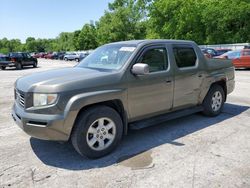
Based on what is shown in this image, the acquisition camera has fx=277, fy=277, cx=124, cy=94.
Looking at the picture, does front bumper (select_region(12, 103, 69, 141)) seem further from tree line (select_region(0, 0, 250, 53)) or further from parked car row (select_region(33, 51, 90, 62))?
tree line (select_region(0, 0, 250, 53))

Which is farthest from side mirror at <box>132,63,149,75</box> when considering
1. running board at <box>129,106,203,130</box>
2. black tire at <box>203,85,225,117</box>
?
black tire at <box>203,85,225,117</box>

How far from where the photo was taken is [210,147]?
181 inches

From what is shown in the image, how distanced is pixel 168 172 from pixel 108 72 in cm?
177

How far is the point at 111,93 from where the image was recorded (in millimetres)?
4199

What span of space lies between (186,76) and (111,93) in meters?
1.93

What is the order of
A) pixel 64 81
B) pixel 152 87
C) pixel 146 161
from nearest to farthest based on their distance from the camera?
1. pixel 64 81
2. pixel 146 161
3. pixel 152 87

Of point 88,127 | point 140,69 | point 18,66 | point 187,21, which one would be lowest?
point 18,66

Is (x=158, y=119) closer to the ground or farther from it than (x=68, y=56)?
closer to the ground

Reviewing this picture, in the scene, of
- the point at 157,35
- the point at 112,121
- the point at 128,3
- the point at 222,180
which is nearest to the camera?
the point at 222,180

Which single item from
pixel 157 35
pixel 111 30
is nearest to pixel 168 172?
pixel 157 35

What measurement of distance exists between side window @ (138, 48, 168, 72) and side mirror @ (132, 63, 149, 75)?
1.11ft

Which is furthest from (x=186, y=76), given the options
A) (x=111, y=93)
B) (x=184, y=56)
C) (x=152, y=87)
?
(x=111, y=93)

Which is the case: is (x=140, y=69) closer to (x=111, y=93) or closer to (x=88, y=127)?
(x=111, y=93)

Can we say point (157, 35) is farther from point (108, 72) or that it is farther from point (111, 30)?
point (108, 72)
